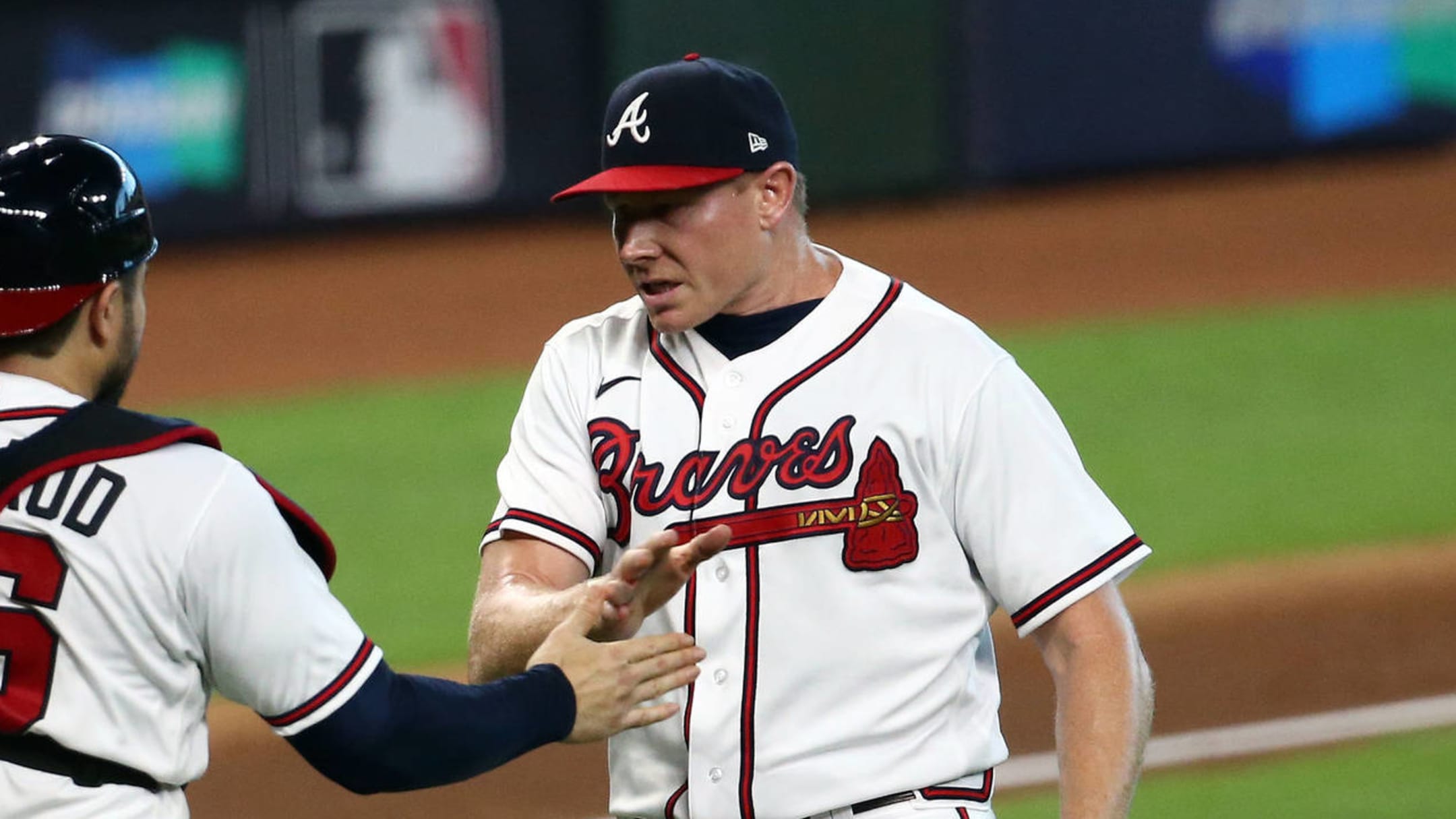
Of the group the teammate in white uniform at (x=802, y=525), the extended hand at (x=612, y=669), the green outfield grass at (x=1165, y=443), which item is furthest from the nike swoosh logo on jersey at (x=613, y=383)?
the green outfield grass at (x=1165, y=443)

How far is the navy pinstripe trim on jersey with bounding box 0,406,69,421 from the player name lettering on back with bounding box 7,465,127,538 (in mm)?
93

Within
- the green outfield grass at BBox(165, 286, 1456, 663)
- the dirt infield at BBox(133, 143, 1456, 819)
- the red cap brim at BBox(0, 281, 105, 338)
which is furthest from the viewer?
the dirt infield at BBox(133, 143, 1456, 819)

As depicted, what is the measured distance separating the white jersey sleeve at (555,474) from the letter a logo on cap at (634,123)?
0.37 metres

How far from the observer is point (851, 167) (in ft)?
45.9

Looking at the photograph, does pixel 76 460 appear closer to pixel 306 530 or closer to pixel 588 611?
pixel 306 530

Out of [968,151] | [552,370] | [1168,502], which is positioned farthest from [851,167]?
[552,370]

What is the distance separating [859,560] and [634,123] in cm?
73

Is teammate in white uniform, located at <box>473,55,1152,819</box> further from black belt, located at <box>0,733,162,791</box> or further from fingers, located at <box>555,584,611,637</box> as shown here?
black belt, located at <box>0,733,162,791</box>

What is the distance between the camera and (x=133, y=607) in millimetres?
2529

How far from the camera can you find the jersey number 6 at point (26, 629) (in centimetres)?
251

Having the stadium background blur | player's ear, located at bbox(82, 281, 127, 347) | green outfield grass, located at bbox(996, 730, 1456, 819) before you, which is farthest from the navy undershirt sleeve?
the stadium background blur

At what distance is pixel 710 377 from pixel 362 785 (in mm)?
845

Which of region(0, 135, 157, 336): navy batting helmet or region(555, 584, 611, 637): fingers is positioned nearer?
region(0, 135, 157, 336): navy batting helmet

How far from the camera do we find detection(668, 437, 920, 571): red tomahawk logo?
9.90ft
